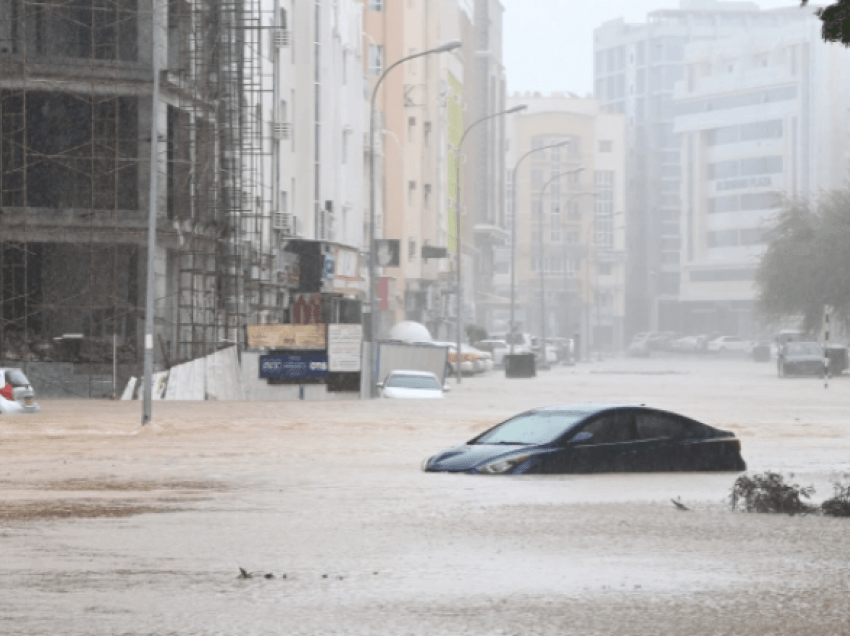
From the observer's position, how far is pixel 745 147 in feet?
583

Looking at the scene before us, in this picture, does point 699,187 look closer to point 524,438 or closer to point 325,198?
point 325,198

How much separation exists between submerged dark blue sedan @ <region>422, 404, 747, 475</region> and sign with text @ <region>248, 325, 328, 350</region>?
27343 millimetres

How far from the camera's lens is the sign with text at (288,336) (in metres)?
51.6

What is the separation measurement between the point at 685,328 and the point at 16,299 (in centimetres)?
13962

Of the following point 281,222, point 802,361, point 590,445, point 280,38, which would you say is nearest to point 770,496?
point 590,445

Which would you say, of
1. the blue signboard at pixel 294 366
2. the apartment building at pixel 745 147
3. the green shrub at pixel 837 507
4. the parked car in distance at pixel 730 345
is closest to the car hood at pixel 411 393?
the blue signboard at pixel 294 366

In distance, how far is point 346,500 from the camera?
21.0 meters

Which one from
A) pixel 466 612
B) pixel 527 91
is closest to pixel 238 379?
pixel 466 612

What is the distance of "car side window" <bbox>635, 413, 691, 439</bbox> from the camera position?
931 inches

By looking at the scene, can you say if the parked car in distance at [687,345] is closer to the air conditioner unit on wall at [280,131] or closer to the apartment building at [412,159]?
the apartment building at [412,159]

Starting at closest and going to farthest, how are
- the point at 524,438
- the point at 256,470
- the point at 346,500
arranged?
the point at 346,500, the point at 524,438, the point at 256,470

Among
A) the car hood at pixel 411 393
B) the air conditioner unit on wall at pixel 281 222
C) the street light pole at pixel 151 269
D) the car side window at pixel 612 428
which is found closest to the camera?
the car side window at pixel 612 428

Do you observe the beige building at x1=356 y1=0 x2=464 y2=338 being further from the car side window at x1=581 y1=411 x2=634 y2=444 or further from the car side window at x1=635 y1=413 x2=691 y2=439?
the car side window at x1=581 y1=411 x2=634 y2=444

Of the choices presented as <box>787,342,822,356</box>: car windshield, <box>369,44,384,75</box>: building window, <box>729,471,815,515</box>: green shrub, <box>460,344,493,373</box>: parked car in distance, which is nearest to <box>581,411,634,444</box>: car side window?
<box>729,471,815,515</box>: green shrub
